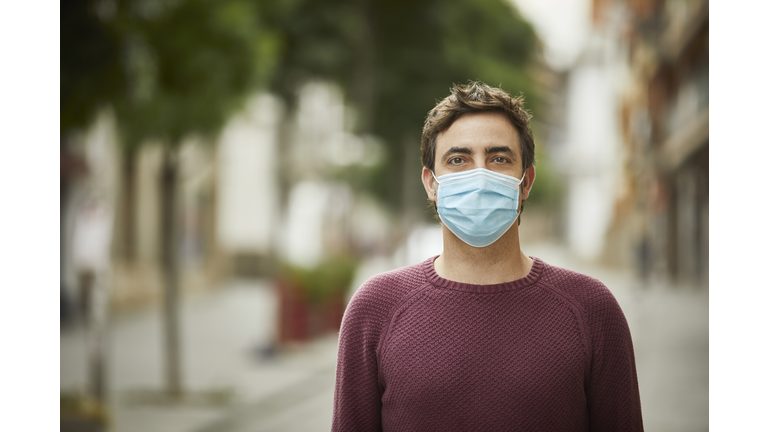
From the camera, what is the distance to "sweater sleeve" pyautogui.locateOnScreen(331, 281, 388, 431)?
7.25 feet

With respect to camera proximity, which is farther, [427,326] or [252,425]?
[252,425]

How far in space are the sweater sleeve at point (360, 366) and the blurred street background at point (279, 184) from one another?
2.58ft

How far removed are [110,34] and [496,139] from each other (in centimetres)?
521

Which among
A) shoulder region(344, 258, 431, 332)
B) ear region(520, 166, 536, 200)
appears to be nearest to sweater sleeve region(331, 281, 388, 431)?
shoulder region(344, 258, 431, 332)

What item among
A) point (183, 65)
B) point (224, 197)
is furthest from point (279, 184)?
point (183, 65)

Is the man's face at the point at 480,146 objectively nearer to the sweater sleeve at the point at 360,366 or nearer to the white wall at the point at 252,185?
the sweater sleeve at the point at 360,366

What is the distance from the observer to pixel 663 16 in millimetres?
25562

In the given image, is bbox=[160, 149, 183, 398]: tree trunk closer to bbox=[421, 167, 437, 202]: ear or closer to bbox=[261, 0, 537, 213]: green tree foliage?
bbox=[421, 167, 437, 202]: ear

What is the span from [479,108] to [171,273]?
726 centimetres

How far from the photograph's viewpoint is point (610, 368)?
84.0 inches

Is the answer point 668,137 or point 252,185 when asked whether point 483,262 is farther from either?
point 252,185

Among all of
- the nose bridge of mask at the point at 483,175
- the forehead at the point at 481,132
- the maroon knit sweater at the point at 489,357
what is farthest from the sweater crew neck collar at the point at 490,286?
the forehead at the point at 481,132
